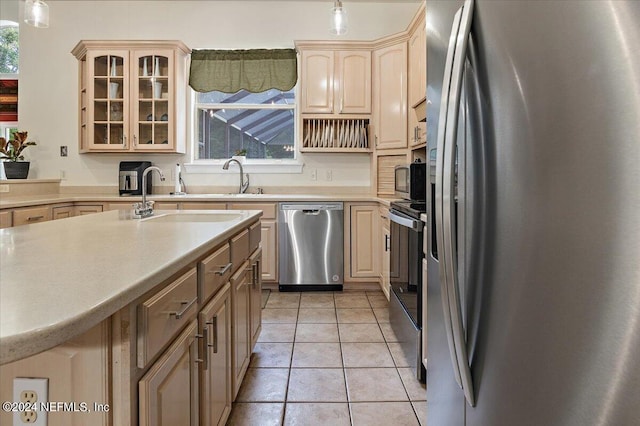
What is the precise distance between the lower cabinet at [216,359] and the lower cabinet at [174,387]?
A: 2.7 inches

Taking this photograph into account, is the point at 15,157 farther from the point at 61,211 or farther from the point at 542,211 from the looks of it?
the point at 542,211

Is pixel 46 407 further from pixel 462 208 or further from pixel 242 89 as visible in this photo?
pixel 242 89

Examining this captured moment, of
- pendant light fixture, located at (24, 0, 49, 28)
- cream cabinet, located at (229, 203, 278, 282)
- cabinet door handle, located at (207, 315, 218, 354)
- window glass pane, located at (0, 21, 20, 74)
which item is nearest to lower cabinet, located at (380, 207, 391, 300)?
cream cabinet, located at (229, 203, 278, 282)

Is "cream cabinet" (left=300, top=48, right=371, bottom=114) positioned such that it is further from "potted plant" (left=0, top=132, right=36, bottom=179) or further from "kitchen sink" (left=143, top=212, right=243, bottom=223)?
"potted plant" (left=0, top=132, right=36, bottom=179)

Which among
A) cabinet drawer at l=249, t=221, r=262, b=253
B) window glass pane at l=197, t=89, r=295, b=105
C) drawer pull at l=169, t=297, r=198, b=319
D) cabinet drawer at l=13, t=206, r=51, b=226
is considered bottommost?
drawer pull at l=169, t=297, r=198, b=319

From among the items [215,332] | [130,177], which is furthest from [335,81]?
[215,332]

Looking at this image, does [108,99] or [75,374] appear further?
[108,99]

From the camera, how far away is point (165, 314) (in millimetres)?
927

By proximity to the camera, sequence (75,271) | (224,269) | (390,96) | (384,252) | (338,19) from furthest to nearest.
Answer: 1. (390,96)
2. (384,252)
3. (338,19)
4. (224,269)
5. (75,271)

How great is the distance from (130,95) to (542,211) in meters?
4.43

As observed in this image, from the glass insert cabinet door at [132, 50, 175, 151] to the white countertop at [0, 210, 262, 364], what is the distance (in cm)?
287

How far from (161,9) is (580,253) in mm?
5082

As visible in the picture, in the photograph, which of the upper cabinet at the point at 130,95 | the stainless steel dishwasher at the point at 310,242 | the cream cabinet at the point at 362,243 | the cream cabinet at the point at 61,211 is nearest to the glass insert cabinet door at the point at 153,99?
the upper cabinet at the point at 130,95

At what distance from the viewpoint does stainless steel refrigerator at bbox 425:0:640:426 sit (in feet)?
1.49
